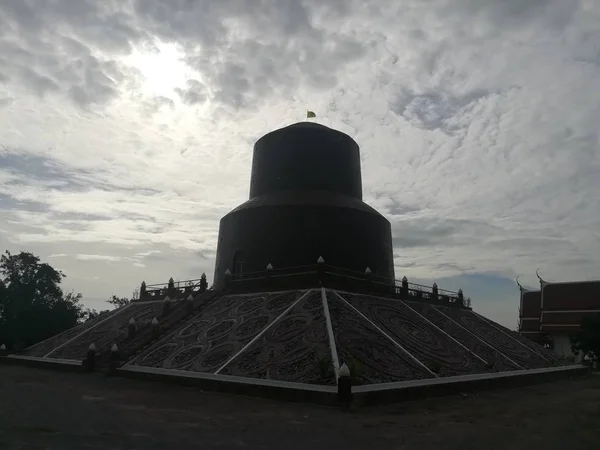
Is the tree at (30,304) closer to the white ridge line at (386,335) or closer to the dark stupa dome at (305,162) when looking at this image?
the dark stupa dome at (305,162)

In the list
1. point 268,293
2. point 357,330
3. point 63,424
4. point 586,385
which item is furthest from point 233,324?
point 586,385

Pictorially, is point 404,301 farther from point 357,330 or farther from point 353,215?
point 357,330

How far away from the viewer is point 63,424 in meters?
7.57

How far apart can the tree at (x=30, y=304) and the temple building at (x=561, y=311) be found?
110 ft

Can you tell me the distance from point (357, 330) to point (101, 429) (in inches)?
305

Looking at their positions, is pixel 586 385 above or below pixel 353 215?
below

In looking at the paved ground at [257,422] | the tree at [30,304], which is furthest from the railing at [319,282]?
the tree at [30,304]

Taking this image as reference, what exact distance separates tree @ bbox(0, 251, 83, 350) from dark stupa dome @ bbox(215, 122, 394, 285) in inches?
474

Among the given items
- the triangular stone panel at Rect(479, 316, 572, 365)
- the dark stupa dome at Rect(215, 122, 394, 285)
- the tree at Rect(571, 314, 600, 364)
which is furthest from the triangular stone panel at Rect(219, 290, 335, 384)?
the tree at Rect(571, 314, 600, 364)

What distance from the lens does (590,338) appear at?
28578 mm

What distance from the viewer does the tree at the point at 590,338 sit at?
93.5ft

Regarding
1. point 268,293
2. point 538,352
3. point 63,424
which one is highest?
point 268,293

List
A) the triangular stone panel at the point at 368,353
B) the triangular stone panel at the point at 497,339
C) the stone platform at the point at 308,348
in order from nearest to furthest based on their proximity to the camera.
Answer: the stone platform at the point at 308,348 → the triangular stone panel at the point at 368,353 → the triangular stone panel at the point at 497,339

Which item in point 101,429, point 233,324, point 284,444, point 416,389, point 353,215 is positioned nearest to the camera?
point 284,444
